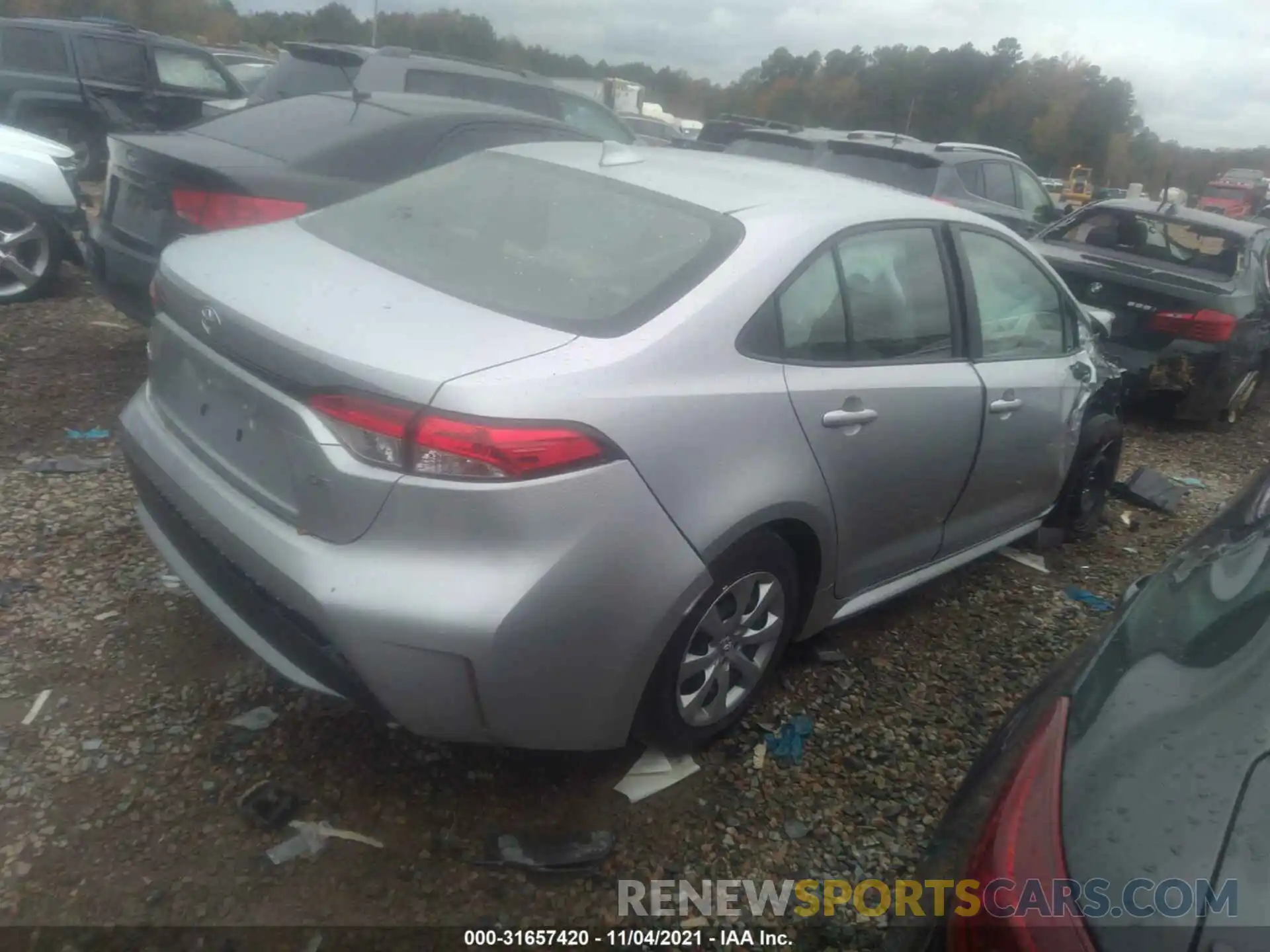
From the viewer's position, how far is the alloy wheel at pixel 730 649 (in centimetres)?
268

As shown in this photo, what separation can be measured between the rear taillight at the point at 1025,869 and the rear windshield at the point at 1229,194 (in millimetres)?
38076

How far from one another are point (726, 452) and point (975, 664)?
5.87 feet

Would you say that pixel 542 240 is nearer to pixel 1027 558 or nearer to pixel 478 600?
pixel 478 600

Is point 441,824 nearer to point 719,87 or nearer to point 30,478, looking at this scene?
point 30,478

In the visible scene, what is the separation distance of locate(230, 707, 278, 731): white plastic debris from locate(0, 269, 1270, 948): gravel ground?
0.03m

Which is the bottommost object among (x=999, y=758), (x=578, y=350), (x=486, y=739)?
(x=486, y=739)

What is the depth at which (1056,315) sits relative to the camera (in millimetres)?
4090

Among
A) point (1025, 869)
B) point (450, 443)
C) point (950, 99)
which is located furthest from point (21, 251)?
point (950, 99)

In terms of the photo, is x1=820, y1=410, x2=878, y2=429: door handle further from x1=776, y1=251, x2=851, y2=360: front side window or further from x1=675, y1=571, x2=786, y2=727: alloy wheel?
x1=675, y1=571, x2=786, y2=727: alloy wheel

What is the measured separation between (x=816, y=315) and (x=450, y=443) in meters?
1.24

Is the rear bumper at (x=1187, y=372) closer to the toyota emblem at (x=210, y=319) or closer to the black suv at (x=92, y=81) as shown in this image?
the toyota emblem at (x=210, y=319)

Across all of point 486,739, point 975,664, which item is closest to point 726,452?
point 486,739

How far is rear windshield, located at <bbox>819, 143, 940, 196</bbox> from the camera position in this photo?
8.14 metres

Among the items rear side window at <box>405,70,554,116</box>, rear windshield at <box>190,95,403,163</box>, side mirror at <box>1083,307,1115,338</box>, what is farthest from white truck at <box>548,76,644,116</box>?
side mirror at <box>1083,307,1115,338</box>
